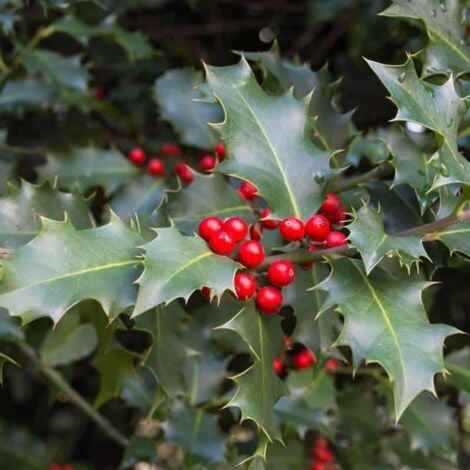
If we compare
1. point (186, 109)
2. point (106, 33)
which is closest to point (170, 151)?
point (186, 109)

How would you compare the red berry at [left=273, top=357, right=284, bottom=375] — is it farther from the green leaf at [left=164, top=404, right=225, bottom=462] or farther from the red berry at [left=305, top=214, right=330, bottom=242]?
the red berry at [left=305, top=214, right=330, bottom=242]

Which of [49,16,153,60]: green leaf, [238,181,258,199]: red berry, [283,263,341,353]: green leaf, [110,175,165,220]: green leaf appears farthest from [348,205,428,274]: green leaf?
[49,16,153,60]: green leaf

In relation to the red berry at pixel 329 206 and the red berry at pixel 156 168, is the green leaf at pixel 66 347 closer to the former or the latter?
the red berry at pixel 156 168

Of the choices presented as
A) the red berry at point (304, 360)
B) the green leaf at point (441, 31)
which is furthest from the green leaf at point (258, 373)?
the red berry at point (304, 360)

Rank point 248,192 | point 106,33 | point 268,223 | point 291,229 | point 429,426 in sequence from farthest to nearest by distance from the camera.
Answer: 1. point 106,33
2. point 429,426
3. point 248,192
4. point 268,223
5. point 291,229

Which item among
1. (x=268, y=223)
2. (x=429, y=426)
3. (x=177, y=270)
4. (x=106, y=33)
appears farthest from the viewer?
(x=106, y=33)

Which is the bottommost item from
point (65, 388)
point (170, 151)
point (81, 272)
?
point (65, 388)

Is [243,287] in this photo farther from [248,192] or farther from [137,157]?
[137,157]
